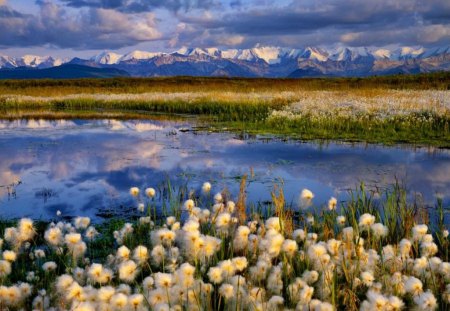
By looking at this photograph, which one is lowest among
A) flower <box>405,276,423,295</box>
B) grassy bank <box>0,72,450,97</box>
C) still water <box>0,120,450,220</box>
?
grassy bank <box>0,72,450,97</box>

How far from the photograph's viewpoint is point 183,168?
12.5 metres

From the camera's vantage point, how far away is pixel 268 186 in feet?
34.8

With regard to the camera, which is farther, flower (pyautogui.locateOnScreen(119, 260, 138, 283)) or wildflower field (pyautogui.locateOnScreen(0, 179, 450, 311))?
flower (pyautogui.locateOnScreen(119, 260, 138, 283))

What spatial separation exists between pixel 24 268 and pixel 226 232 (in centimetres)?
260

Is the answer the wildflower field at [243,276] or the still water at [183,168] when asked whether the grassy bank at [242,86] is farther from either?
the wildflower field at [243,276]

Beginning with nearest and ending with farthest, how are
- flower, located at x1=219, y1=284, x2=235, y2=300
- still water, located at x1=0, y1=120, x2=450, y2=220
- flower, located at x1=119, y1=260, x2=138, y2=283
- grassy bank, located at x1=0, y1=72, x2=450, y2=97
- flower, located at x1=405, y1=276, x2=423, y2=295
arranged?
flower, located at x1=405, y1=276, x2=423, y2=295, flower, located at x1=219, y1=284, x2=235, y2=300, flower, located at x1=119, y1=260, x2=138, y2=283, still water, located at x1=0, y1=120, x2=450, y2=220, grassy bank, located at x1=0, y1=72, x2=450, y2=97

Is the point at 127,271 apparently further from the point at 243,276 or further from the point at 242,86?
the point at 242,86

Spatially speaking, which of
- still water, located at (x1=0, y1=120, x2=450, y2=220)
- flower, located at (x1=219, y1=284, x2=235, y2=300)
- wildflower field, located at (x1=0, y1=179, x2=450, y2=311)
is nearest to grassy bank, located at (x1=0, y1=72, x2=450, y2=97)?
still water, located at (x1=0, y1=120, x2=450, y2=220)

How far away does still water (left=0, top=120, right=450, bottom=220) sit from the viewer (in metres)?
9.73

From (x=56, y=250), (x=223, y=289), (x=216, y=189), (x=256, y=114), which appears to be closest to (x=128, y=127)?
(x=256, y=114)

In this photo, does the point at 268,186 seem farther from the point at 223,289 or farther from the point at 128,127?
the point at 128,127

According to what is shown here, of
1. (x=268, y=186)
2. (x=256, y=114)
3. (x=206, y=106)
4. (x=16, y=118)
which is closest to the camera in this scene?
(x=268, y=186)

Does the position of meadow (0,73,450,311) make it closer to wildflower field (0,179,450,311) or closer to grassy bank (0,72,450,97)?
wildflower field (0,179,450,311)

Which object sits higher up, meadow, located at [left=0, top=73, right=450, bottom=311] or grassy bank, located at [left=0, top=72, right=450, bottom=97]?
meadow, located at [left=0, top=73, right=450, bottom=311]
